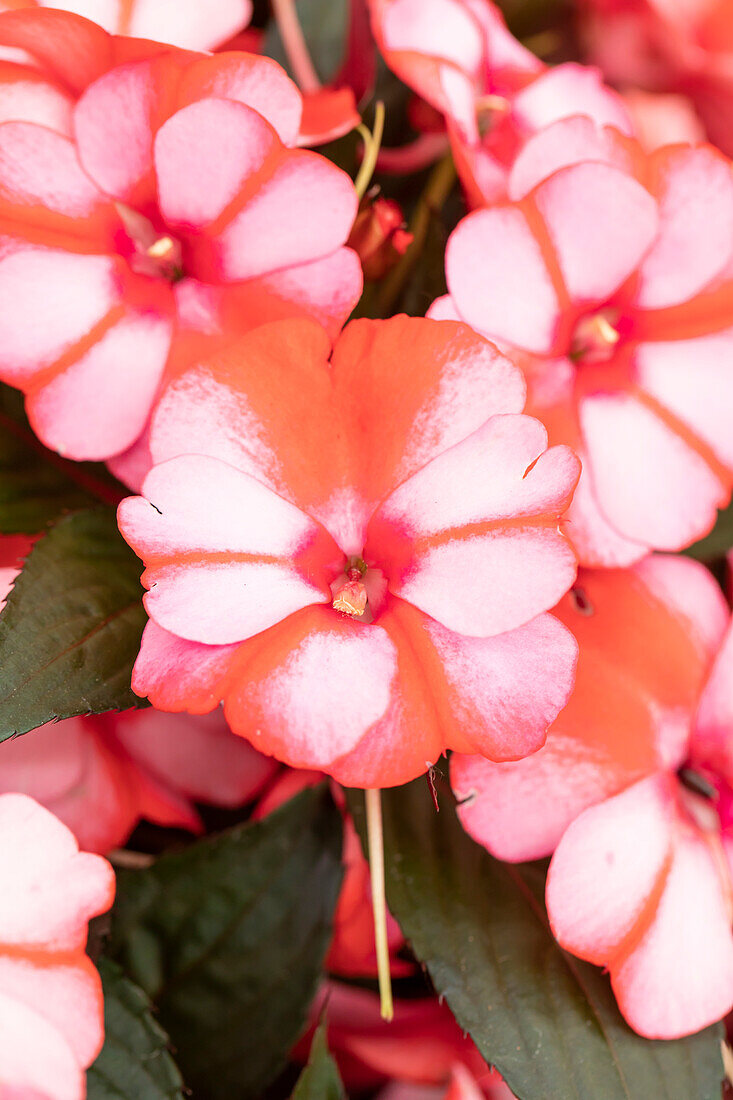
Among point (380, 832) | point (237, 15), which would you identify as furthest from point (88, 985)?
point (237, 15)

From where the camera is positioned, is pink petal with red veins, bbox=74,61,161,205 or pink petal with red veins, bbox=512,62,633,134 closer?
pink petal with red veins, bbox=74,61,161,205

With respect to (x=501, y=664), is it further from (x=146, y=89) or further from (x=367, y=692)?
(x=146, y=89)

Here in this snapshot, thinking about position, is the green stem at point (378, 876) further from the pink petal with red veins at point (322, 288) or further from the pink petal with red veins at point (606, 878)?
the pink petal with red veins at point (322, 288)

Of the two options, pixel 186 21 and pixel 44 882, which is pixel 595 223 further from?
pixel 44 882

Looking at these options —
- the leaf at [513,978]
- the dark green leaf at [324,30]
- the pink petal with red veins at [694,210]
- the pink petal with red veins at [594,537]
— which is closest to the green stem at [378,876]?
the leaf at [513,978]

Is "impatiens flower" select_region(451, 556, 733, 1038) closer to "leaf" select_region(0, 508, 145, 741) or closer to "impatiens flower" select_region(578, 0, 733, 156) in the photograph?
"leaf" select_region(0, 508, 145, 741)

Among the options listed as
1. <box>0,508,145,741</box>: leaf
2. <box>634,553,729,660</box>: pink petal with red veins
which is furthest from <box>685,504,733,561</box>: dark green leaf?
<box>0,508,145,741</box>: leaf
